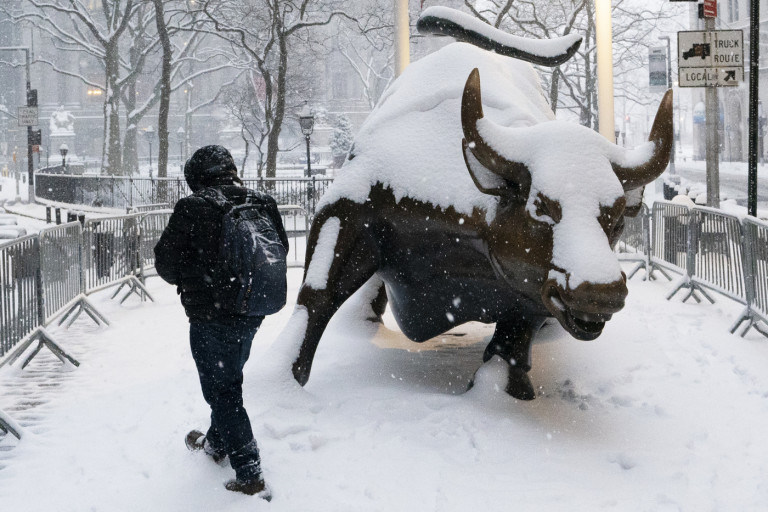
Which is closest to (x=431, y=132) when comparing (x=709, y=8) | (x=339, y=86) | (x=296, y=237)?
(x=709, y=8)

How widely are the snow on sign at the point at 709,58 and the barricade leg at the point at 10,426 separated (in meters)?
9.69

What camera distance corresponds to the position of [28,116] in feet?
95.9

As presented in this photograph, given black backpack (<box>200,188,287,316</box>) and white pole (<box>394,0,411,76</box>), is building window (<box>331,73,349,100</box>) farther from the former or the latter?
black backpack (<box>200,188,287,316</box>)

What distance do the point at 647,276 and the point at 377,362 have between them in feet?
22.0

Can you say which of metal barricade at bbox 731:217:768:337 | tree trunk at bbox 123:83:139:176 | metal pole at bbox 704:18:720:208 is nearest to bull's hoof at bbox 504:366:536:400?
metal barricade at bbox 731:217:768:337

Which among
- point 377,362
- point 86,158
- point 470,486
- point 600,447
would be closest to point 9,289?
point 377,362

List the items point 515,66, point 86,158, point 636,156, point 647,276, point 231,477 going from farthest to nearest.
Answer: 1. point 86,158
2. point 647,276
3. point 515,66
4. point 636,156
5. point 231,477

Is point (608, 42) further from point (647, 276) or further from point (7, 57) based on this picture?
point (7, 57)

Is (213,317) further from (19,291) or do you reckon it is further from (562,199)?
(19,291)

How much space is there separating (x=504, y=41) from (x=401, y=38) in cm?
398

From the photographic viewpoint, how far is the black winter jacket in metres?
4.07

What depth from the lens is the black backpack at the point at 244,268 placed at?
159 inches

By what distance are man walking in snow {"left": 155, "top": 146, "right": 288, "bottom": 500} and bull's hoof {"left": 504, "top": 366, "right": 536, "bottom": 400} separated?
2.02 meters

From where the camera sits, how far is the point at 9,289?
21.7 feet
